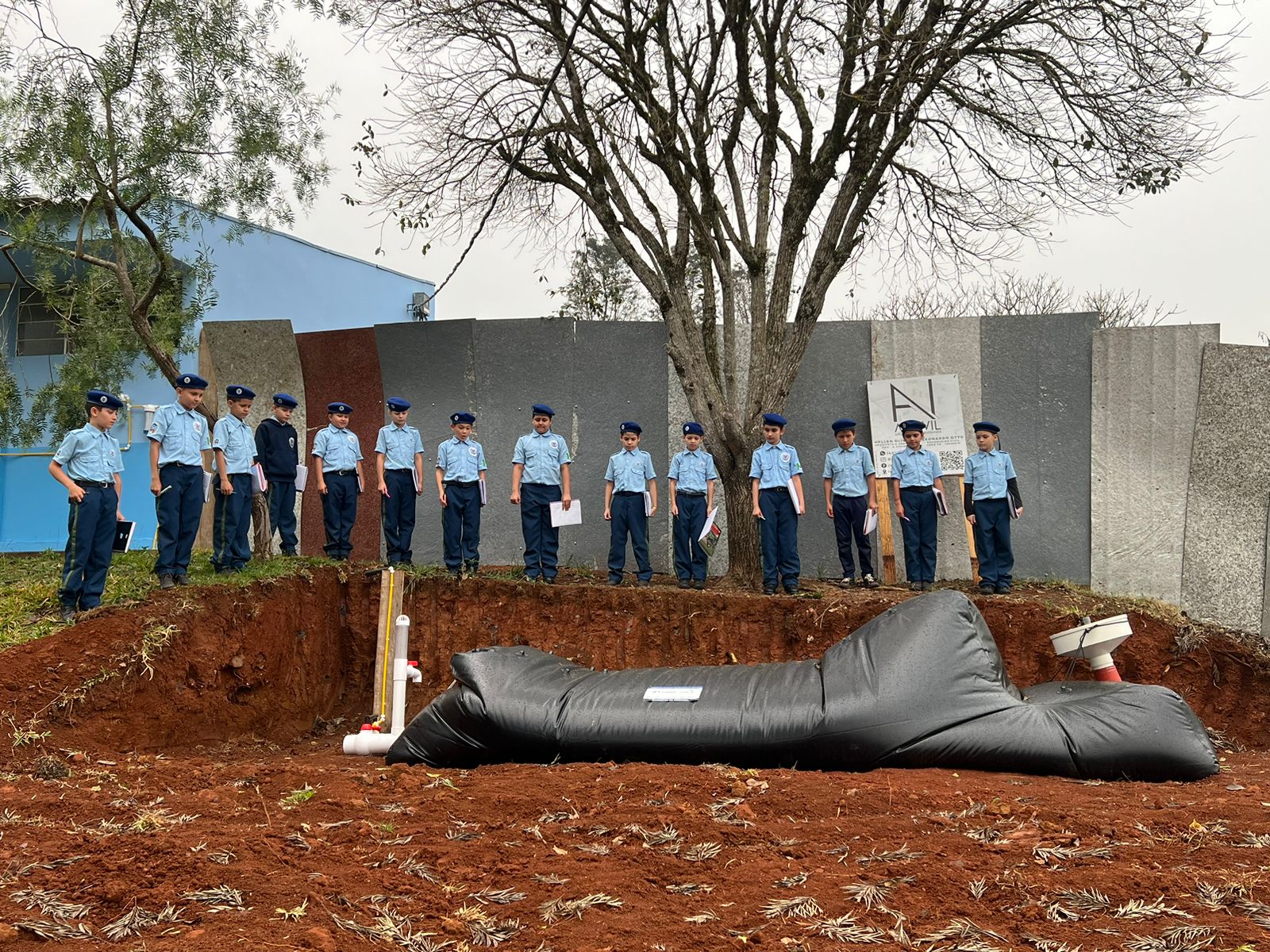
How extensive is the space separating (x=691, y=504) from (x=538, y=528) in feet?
4.90

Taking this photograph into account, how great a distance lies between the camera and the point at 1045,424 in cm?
988

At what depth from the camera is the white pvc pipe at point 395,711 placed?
250 inches

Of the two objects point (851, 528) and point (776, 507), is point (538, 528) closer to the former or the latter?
point (776, 507)

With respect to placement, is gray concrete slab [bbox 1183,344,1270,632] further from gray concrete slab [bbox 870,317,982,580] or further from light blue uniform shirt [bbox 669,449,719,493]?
light blue uniform shirt [bbox 669,449,719,493]

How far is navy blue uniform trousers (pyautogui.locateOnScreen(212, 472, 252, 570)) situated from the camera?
8391 mm

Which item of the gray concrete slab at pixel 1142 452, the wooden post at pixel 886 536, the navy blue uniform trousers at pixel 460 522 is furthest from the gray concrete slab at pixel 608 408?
the gray concrete slab at pixel 1142 452

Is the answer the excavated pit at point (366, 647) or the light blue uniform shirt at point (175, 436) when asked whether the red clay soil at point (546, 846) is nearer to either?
the excavated pit at point (366, 647)

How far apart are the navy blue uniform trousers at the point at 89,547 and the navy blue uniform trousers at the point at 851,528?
6.22 m

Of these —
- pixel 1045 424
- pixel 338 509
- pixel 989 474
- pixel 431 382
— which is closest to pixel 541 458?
pixel 338 509

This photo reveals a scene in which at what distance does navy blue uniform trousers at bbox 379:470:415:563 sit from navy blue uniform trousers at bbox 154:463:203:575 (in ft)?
6.93

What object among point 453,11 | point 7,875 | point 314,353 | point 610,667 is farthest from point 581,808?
point 314,353

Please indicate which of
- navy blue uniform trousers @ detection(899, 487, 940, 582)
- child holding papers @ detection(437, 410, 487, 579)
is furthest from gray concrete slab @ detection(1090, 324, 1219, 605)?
child holding papers @ detection(437, 410, 487, 579)

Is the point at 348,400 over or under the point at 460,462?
over

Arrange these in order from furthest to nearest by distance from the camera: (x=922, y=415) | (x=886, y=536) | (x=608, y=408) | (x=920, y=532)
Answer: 1. (x=608, y=408)
2. (x=922, y=415)
3. (x=886, y=536)
4. (x=920, y=532)
